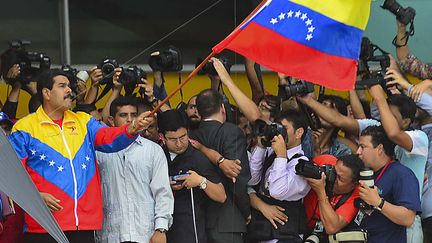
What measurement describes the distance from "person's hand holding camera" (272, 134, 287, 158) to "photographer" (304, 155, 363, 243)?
253mm

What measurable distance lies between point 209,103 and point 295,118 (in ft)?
2.09

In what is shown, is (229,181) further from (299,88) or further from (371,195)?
(371,195)

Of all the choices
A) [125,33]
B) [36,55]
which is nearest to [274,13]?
[36,55]

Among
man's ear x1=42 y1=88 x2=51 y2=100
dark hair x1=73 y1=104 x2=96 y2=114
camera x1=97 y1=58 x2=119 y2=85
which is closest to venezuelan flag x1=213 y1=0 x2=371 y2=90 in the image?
man's ear x1=42 y1=88 x2=51 y2=100

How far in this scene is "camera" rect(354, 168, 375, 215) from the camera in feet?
25.7

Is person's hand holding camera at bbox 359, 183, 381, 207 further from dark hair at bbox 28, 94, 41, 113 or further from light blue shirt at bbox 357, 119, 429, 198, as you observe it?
dark hair at bbox 28, 94, 41, 113

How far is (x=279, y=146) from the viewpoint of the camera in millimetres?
8070

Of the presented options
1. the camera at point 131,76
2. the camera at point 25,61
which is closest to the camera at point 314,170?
the camera at point 131,76

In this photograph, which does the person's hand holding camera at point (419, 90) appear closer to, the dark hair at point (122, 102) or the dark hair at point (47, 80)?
the dark hair at point (122, 102)

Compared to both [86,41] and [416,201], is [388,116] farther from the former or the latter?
[86,41]

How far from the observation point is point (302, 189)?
811cm

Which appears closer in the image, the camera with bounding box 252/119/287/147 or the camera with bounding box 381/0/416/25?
the camera with bounding box 252/119/287/147

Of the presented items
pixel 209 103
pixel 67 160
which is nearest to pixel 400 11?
pixel 209 103

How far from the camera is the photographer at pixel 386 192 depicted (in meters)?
7.91
